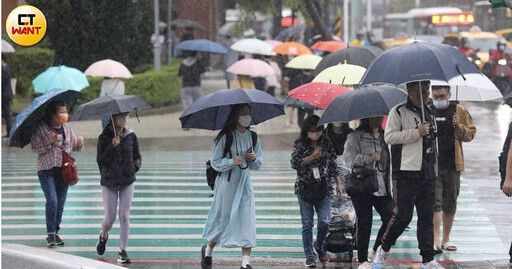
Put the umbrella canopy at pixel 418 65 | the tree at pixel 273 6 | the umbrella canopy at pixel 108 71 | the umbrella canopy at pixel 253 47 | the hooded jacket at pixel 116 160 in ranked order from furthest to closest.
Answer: the tree at pixel 273 6
the umbrella canopy at pixel 253 47
the umbrella canopy at pixel 108 71
the hooded jacket at pixel 116 160
the umbrella canopy at pixel 418 65

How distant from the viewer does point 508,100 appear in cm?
980

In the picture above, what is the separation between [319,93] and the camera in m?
10.9

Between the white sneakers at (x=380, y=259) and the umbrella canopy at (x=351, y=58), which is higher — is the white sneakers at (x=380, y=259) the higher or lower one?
the lower one

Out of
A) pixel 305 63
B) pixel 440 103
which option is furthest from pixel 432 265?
pixel 305 63

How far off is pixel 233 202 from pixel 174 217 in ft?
12.2

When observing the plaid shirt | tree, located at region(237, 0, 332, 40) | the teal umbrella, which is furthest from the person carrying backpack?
tree, located at region(237, 0, 332, 40)

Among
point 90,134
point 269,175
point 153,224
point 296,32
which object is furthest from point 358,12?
point 153,224

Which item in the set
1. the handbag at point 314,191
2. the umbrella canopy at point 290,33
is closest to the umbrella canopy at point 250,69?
the umbrella canopy at point 290,33

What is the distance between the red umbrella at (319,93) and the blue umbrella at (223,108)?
0.49 metres

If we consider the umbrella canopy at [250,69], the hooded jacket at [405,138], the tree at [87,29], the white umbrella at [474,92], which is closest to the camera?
the hooded jacket at [405,138]

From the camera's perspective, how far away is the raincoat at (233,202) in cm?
986

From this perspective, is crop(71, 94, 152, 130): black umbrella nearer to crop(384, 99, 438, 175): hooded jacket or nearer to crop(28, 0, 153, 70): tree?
crop(384, 99, 438, 175): hooded jacket

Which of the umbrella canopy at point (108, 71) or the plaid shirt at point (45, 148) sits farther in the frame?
the umbrella canopy at point (108, 71)

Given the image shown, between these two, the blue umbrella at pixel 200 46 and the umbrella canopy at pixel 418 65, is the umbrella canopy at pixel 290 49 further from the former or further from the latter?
the umbrella canopy at pixel 418 65
